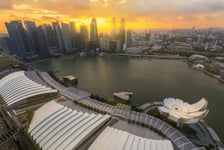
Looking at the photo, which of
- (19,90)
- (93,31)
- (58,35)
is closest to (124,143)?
(19,90)

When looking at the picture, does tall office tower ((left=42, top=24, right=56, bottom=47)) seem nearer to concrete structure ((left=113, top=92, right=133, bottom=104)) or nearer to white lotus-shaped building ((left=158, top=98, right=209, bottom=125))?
concrete structure ((left=113, top=92, right=133, bottom=104))

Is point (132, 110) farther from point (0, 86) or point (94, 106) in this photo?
point (0, 86)

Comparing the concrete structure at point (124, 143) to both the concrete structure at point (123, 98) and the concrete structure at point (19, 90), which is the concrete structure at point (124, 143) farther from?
the concrete structure at point (19, 90)

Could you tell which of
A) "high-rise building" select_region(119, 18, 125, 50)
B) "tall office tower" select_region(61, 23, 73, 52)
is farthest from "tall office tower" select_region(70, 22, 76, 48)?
"high-rise building" select_region(119, 18, 125, 50)

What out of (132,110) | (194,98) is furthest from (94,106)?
(194,98)

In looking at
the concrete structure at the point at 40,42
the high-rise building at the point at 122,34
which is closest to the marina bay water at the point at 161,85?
the concrete structure at the point at 40,42

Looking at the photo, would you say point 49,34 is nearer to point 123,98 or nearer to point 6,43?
point 6,43
